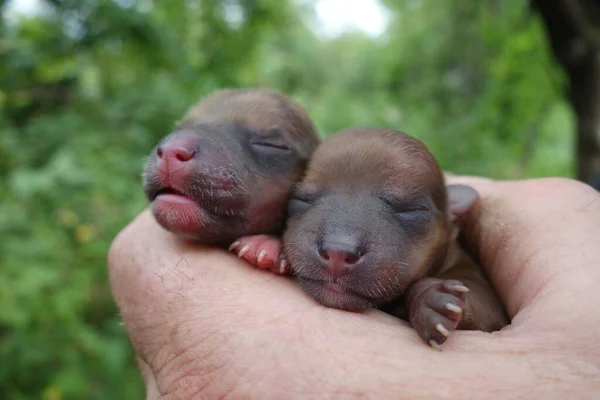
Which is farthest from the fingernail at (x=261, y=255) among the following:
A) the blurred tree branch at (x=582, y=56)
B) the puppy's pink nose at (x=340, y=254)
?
the blurred tree branch at (x=582, y=56)

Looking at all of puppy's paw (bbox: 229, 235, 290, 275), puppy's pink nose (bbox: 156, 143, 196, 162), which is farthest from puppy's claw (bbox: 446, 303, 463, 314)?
puppy's pink nose (bbox: 156, 143, 196, 162)

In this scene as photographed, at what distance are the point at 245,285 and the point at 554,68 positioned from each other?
4.85 metres

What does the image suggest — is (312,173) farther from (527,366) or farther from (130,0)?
(130,0)

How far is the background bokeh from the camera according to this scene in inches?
154

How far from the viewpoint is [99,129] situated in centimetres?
516

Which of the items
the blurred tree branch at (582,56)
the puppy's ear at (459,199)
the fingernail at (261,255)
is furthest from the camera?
the blurred tree branch at (582,56)

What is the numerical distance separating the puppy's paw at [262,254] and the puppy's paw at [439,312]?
0.60 m

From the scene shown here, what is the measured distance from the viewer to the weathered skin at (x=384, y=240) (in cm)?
204

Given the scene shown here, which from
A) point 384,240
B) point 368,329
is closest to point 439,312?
point 368,329

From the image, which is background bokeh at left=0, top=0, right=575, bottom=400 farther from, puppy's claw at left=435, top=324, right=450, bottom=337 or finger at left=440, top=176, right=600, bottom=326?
puppy's claw at left=435, top=324, right=450, bottom=337

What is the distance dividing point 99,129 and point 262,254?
342 cm

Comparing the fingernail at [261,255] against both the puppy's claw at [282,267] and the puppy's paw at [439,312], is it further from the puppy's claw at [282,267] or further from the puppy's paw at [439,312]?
the puppy's paw at [439,312]

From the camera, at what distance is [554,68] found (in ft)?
18.7

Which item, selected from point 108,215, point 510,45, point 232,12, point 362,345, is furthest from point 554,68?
point 362,345
